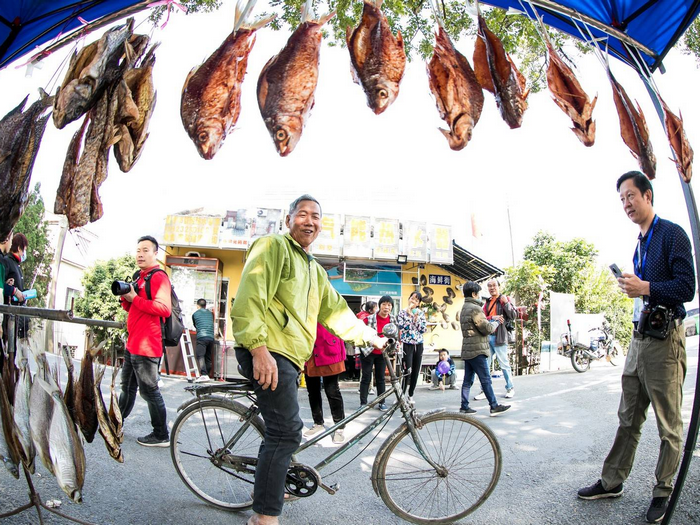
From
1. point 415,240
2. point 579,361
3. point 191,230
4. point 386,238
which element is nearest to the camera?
point 191,230

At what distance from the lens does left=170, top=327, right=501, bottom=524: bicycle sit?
2.84 m

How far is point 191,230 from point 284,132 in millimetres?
10828

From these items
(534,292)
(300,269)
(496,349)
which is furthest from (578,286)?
(300,269)

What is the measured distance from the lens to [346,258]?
44.1ft

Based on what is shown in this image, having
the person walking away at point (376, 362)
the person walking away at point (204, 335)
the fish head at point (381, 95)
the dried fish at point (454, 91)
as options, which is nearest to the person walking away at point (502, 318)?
the person walking away at point (376, 362)

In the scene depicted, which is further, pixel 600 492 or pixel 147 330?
pixel 147 330

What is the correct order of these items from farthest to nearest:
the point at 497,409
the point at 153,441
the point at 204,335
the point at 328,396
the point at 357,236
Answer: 1. the point at 357,236
2. the point at 204,335
3. the point at 497,409
4. the point at 328,396
5. the point at 153,441

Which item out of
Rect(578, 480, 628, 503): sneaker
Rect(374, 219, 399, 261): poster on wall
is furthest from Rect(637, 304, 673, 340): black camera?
Rect(374, 219, 399, 261): poster on wall

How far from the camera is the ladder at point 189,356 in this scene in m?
10.7

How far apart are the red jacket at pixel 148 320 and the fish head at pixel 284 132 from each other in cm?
239

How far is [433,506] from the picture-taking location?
295 centimetres

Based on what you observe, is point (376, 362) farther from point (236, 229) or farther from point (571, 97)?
point (236, 229)

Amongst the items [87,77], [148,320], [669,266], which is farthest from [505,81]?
[148,320]

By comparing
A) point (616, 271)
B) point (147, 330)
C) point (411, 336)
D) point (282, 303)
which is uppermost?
point (616, 271)
